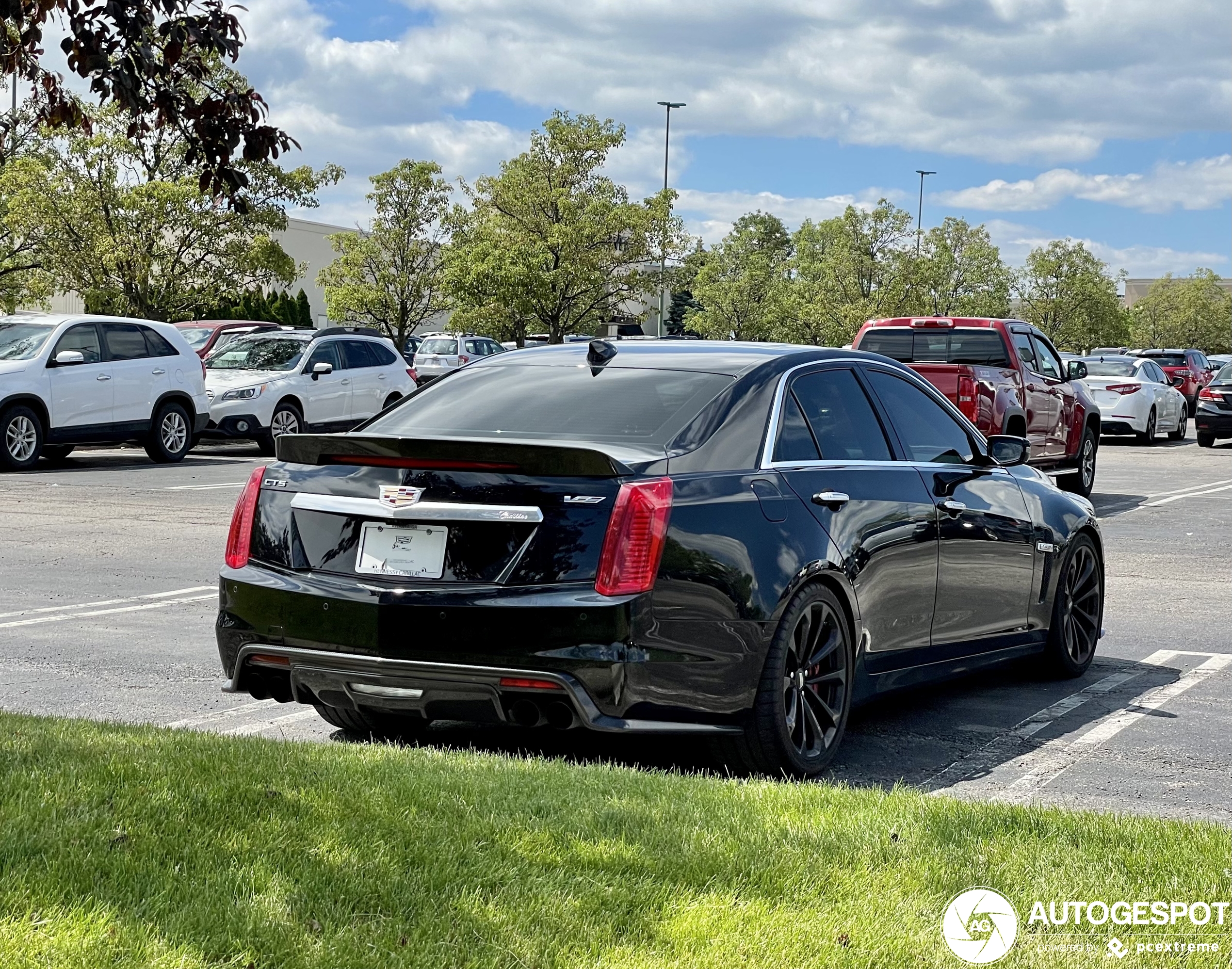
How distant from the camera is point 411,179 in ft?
169

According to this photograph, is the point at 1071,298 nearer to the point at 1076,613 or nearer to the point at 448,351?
the point at 448,351

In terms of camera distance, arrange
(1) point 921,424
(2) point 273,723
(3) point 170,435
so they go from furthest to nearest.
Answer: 1. (3) point 170,435
2. (1) point 921,424
3. (2) point 273,723

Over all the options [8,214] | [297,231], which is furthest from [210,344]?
[297,231]

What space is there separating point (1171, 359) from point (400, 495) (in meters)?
45.4

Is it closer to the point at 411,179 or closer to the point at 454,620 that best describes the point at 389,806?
the point at 454,620

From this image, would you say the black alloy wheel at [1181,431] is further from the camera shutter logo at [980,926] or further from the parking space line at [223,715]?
the camera shutter logo at [980,926]

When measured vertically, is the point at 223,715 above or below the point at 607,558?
below

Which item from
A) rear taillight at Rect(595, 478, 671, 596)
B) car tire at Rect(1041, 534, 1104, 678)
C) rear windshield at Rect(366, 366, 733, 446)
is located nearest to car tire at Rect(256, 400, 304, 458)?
car tire at Rect(1041, 534, 1104, 678)

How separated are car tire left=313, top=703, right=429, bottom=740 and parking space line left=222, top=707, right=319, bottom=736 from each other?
23 cm

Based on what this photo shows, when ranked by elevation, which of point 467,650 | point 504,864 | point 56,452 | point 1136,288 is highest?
point 1136,288

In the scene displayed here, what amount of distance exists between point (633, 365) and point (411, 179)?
152 feet

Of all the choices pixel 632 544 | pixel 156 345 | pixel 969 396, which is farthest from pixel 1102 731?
pixel 156 345

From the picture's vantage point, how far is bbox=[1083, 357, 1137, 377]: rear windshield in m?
31.7

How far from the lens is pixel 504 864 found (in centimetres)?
412
